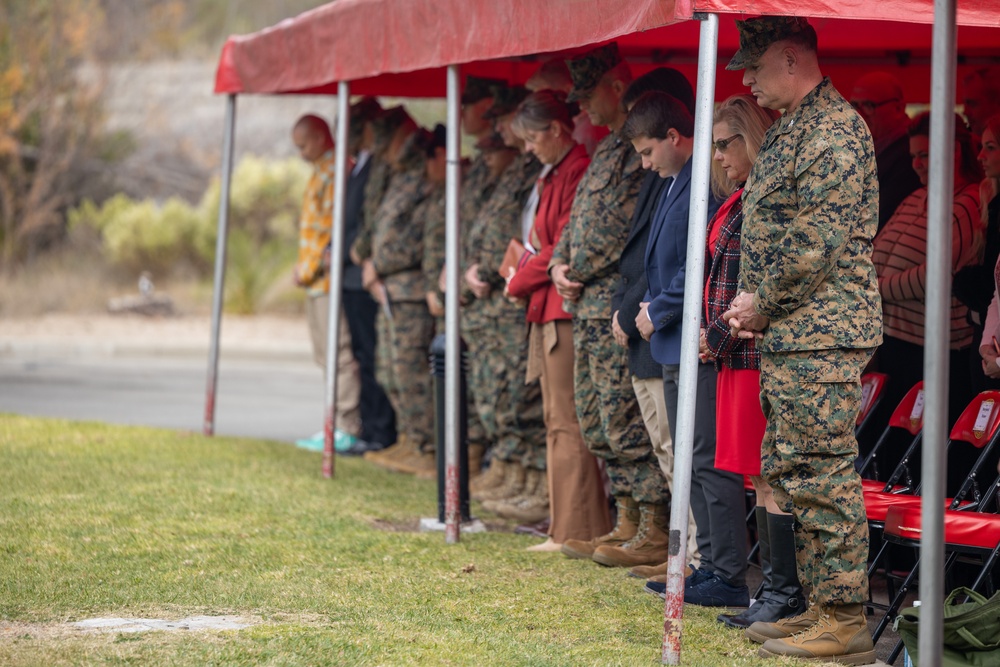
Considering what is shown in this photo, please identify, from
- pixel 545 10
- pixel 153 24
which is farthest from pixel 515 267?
pixel 153 24

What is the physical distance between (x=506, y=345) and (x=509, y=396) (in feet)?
0.96

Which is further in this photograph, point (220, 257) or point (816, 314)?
point (220, 257)

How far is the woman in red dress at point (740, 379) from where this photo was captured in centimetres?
472

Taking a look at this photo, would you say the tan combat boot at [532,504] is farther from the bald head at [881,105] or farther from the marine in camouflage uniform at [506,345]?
the bald head at [881,105]

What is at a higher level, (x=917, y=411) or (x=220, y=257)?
(x=220, y=257)

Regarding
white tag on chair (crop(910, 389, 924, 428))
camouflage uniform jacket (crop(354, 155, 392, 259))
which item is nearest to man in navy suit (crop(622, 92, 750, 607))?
white tag on chair (crop(910, 389, 924, 428))

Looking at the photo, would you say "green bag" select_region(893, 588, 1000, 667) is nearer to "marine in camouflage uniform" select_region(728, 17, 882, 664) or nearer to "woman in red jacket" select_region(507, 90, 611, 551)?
"marine in camouflage uniform" select_region(728, 17, 882, 664)

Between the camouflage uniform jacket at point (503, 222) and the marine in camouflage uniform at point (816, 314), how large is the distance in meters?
2.86

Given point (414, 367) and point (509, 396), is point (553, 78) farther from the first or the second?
point (414, 367)

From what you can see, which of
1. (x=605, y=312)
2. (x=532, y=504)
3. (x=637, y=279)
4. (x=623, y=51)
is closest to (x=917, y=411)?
(x=637, y=279)

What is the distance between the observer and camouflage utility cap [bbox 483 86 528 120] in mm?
7562

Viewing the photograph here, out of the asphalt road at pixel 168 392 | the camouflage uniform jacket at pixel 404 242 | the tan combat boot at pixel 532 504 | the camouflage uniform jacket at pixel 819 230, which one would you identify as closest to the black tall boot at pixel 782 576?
the camouflage uniform jacket at pixel 819 230

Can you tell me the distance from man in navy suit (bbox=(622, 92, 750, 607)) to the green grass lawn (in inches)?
8.7

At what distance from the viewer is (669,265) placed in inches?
212
